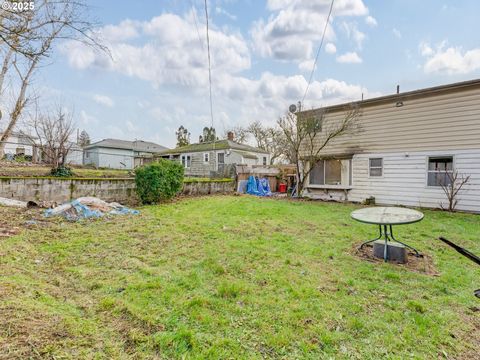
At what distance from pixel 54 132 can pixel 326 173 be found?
13.9 m

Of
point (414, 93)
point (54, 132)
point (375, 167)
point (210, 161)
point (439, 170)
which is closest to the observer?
point (439, 170)

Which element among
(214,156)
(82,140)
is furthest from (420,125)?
(82,140)

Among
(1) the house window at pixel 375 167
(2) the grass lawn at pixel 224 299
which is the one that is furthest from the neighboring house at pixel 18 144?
(1) the house window at pixel 375 167

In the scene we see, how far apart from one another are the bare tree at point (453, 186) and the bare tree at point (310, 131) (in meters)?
3.80

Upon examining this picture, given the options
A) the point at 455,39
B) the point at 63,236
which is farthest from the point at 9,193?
the point at 455,39

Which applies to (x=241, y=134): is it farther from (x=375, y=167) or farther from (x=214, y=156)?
(x=375, y=167)

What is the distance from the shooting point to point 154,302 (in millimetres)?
2600

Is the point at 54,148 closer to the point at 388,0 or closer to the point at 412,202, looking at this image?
the point at 388,0

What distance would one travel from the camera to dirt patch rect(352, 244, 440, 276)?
3678 millimetres

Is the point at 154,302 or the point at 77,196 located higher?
the point at 77,196

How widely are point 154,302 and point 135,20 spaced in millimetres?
8343

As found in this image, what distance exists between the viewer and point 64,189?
829cm

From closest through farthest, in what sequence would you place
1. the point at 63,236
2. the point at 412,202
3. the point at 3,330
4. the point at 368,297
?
the point at 3,330
the point at 368,297
the point at 63,236
the point at 412,202

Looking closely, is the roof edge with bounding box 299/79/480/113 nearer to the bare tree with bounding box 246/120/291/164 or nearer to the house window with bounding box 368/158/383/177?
the house window with bounding box 368/158/383/177
